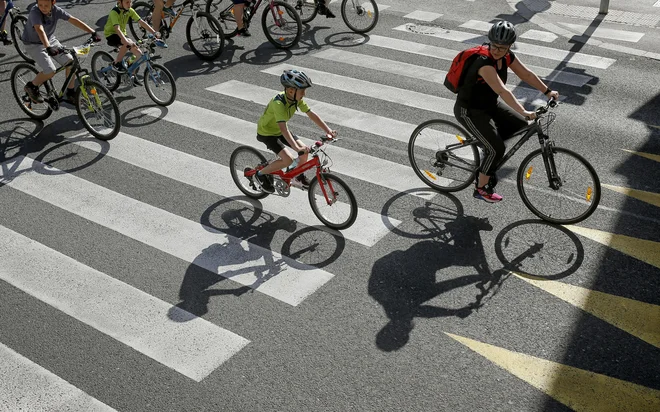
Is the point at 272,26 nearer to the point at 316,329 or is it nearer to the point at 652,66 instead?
the point at 652,66

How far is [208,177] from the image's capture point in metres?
9.31

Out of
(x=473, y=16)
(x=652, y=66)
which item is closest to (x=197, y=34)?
(x=473, y=16)

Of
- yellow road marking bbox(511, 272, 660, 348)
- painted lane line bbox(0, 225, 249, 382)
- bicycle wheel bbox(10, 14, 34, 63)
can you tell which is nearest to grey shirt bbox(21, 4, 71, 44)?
painted lane line bbox(0, 225, 249, 382)

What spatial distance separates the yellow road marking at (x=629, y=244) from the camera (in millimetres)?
7238

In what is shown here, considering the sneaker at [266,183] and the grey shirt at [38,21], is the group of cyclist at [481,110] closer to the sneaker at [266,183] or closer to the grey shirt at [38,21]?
the sneaker at [266,183]

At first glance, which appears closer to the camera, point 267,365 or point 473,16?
point 267,365

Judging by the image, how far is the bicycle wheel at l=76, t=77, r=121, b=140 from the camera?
10367 millimetres

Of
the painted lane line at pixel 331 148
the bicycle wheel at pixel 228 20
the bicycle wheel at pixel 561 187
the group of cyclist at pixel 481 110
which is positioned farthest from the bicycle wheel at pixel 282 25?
the bicycle wheel at pixel 561 187

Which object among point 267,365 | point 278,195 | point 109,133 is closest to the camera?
point 267,365

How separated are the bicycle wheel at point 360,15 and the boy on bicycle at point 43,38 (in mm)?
6091

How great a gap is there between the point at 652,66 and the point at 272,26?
7.61m

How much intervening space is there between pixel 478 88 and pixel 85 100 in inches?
241

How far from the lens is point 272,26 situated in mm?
14766

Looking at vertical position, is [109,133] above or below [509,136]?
below
